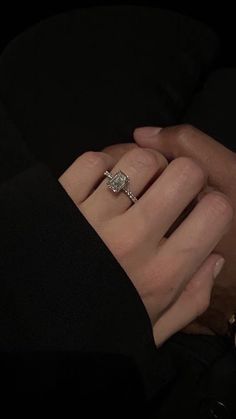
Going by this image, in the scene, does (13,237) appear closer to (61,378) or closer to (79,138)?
(61,378)

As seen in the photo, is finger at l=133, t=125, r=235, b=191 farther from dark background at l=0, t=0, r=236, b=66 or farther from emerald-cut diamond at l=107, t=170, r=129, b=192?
dark background at l=0, t=0, r=236, b=66

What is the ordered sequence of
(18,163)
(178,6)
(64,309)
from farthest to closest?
(178,6)
(18,163)
(64,309)

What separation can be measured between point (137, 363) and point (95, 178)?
277 mm

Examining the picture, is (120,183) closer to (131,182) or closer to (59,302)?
(131,182)

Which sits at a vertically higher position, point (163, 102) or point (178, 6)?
point (178, 6)

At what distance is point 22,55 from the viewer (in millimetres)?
1104

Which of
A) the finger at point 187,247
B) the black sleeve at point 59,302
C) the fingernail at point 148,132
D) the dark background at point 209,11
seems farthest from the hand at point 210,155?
the dark background at point 209,11

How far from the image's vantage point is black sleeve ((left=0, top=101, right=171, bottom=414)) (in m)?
0.71

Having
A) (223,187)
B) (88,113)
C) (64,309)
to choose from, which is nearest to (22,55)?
(88,113)

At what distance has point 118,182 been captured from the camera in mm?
831

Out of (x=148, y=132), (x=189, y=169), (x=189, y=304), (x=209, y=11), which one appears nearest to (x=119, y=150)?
(x=148, y=132)

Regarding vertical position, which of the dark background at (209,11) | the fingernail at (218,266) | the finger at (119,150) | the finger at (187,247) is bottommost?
the fingernail at (218,266)

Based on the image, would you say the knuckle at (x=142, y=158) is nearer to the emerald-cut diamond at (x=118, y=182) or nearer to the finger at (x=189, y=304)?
the emerald-cut diamond at (x=118, y=182)

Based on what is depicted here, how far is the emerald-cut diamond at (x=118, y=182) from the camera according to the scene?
83cm
